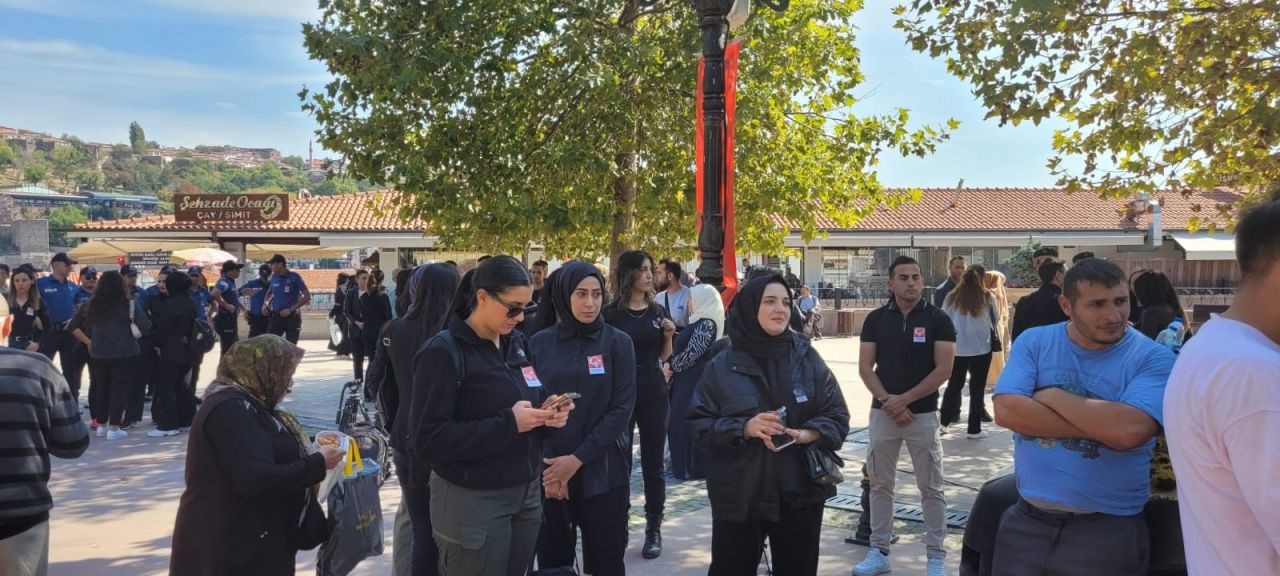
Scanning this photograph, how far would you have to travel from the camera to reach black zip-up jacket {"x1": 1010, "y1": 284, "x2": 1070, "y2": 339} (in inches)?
317

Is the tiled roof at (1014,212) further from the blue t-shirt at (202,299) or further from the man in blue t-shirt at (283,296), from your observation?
the blue t-shirt at (202,299)

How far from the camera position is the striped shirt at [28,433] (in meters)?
3.47

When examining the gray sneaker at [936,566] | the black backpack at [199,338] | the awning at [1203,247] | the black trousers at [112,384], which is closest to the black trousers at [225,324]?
the black trousers at [112,384]

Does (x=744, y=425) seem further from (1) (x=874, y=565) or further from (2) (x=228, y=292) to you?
(2) (x=228, y=292)

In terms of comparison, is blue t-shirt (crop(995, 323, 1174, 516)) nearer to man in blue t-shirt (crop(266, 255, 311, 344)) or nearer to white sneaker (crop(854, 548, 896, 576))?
white sneaker (crop(854, 548, 896, 576))

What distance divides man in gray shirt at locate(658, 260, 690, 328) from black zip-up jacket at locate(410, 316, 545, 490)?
14.5ft

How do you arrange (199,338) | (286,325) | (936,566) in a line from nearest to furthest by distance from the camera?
1. (936,566)
2. (199,338)
3. (286,325)

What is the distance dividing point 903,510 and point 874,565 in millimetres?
1504

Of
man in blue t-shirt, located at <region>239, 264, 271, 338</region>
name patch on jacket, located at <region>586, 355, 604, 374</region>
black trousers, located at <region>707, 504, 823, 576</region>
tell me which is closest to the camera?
black trousers, located at <region>707, 504, 823, 576</region>

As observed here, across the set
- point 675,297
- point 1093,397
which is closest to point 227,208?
point 675,297

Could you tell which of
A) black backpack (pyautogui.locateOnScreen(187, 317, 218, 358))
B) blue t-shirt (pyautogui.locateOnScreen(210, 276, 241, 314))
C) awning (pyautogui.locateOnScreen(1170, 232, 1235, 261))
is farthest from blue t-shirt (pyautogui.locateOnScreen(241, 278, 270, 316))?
awning (pyautogui.locateOnScreen(1170, 232, 1235, 261))

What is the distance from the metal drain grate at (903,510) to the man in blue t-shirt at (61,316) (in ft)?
29.9

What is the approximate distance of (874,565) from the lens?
17.5 feet

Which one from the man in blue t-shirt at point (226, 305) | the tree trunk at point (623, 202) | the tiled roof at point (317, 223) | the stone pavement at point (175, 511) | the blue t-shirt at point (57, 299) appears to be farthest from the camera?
the tiled roof at point (317, 223)
